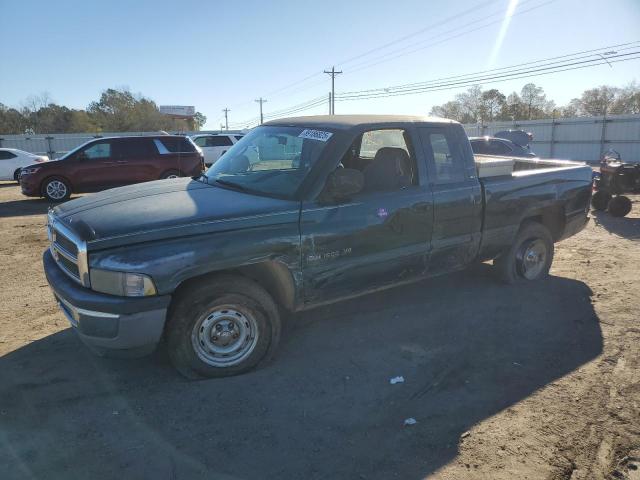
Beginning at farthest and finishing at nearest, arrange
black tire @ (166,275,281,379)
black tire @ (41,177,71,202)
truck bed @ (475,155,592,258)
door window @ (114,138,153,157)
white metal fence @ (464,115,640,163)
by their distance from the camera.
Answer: white metal fence @ (464,115,640,163), door window @ (114,138,153,157), black tire @ (41,177,71,202), truck bed @ (475,155,592,258), black tire @ (166,275,281,379)

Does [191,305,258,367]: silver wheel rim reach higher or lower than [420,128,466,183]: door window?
lower

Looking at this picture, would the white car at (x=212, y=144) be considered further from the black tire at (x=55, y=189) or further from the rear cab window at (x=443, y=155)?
the rear cab window at (x=443, y=155)

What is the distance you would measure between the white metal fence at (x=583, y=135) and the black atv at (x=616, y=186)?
21538 millimetres

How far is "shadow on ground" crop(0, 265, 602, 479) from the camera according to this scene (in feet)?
8.98

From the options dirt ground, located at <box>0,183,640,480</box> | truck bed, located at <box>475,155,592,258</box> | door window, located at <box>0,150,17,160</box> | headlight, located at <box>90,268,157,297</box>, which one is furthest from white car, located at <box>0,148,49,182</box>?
truck bed, located at <box>475,155,592,258</box>

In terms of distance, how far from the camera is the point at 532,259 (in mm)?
5789

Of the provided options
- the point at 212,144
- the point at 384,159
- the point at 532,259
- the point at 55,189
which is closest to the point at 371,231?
the point at 384,159

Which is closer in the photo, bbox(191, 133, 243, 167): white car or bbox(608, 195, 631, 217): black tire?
bbox(608, 195, 631, 217): black tire

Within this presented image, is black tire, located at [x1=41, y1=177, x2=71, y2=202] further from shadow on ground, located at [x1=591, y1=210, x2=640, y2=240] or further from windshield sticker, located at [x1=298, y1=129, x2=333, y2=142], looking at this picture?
shadow on ground, located at [x1=591, y1=210, x2=640, y2=240]

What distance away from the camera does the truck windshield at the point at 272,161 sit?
3.96 m

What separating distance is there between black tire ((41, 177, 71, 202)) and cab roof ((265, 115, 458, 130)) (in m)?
10.5

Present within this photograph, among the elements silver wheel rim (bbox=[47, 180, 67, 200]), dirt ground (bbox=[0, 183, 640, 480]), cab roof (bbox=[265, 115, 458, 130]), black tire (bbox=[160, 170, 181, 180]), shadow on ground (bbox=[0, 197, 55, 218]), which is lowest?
dirt ground (bbox=[0, 183, 640, 480])

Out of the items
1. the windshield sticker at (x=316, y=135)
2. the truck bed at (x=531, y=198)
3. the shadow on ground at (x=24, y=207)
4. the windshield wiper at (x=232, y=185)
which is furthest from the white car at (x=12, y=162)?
the truck bed at (x=531, y=198)

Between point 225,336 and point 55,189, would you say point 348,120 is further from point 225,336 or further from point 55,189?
point 55,189
